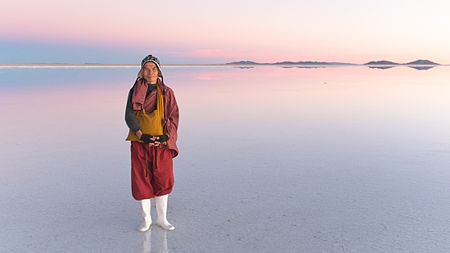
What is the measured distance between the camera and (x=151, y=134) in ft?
10.2

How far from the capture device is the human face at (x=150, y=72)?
3033 mm

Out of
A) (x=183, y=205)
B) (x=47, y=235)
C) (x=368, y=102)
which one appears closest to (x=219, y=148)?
(x=183, y=205)

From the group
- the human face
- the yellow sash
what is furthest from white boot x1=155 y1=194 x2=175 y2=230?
the human face

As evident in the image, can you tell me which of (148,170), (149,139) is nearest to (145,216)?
(148,170)

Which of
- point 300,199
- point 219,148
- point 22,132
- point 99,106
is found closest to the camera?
point 300,199

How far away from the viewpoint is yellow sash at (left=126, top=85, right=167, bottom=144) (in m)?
3.08

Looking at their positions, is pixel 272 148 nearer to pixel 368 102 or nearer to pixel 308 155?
pixel 308 155

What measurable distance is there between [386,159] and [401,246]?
2856mm

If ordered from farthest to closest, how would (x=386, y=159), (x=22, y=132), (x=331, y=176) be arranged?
(x=22, y=132), (x=386, y=159), (x=331, y=176)

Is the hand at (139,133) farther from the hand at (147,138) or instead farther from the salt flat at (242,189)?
the salt flat at (242,189)

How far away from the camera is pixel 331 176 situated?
15.7 feet

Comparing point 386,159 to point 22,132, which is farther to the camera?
point 22,132

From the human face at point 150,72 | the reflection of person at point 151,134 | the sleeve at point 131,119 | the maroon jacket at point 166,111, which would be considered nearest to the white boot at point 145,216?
the reflection of person at point 151,134

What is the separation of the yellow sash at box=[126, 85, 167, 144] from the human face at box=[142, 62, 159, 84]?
0.29 feet
